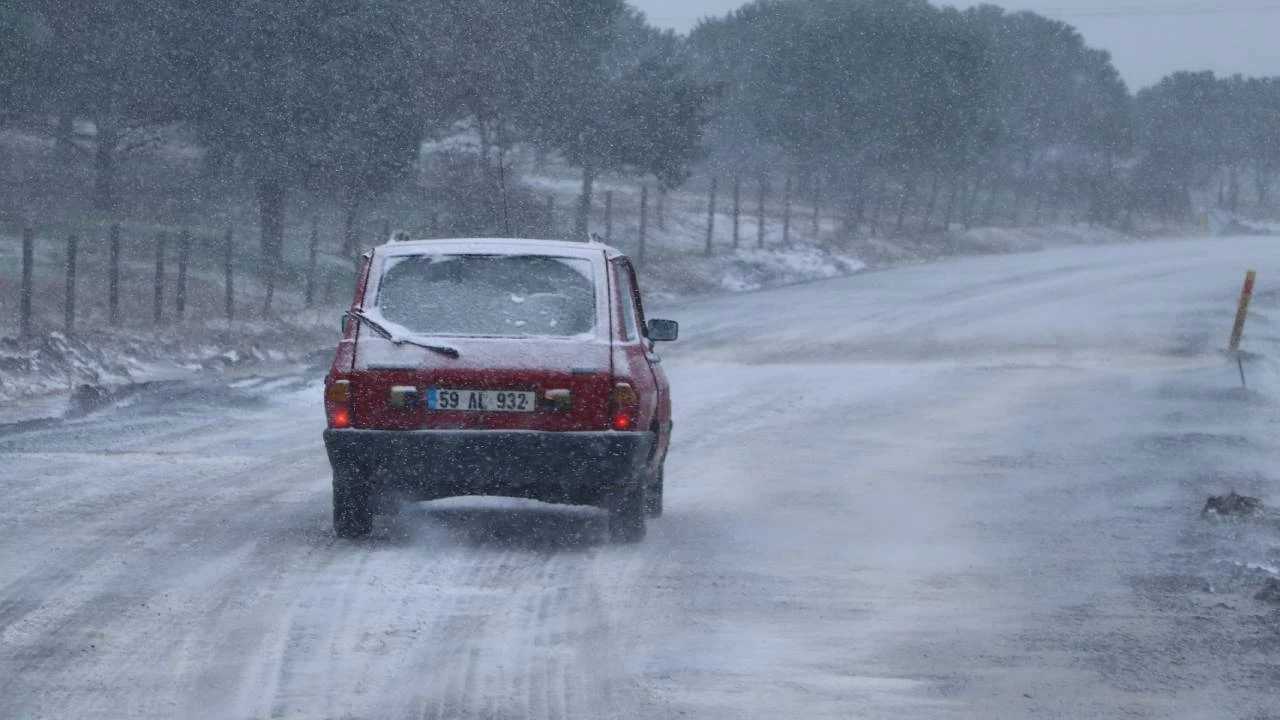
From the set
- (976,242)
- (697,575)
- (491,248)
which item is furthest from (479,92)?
(697,575)

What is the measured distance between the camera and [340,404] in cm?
884

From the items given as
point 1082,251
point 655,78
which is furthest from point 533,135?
point 1082,251

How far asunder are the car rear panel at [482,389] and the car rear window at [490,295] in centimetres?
29

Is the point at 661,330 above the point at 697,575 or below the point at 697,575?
above

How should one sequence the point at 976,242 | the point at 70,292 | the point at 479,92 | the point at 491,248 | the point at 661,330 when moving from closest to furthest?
1. the point at 491,248
2. the point at 661,330
3. the point at 70,292
4. the point at 479,92
5. the point at 976,242

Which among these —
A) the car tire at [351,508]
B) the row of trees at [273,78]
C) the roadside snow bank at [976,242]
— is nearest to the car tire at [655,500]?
the car tire at [351,508]

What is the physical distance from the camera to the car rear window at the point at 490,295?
29.9 ft

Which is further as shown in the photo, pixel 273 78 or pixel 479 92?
pixel 479 92

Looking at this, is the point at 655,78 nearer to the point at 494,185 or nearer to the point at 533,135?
the point at 533,135

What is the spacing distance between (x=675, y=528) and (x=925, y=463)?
3.88m

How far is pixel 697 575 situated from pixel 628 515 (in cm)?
87

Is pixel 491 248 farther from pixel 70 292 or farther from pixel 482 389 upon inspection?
pixel 70 292

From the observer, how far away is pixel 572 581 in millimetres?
8117

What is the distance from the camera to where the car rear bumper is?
8.70 m
